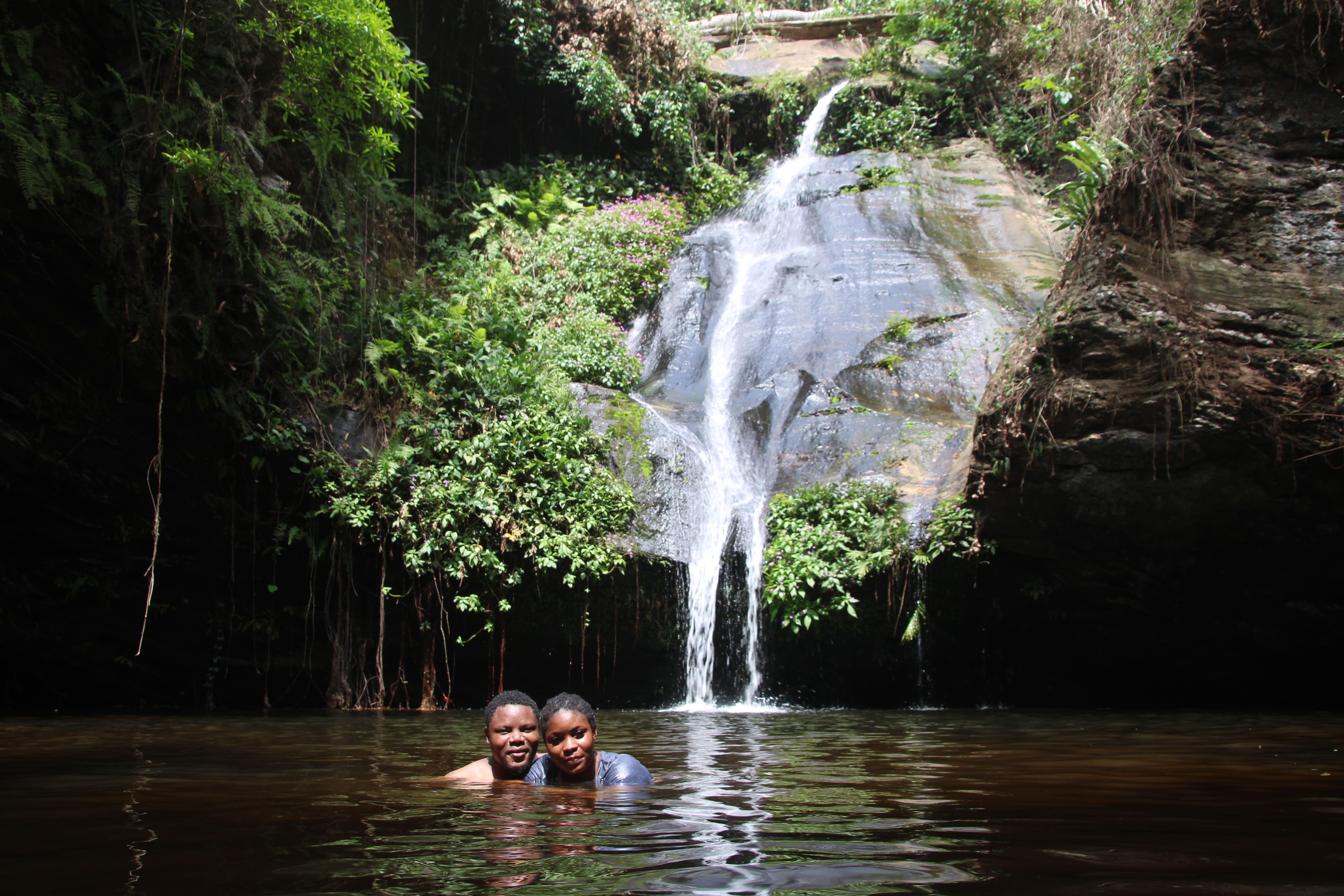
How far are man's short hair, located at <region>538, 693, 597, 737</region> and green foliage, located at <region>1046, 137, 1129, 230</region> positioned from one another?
7546 mm

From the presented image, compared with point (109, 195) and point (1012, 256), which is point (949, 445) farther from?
point (109, 195)

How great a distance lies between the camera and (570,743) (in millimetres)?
3793

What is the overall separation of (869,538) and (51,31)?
28.8 ft

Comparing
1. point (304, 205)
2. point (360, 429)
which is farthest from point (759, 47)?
point (360, 429)

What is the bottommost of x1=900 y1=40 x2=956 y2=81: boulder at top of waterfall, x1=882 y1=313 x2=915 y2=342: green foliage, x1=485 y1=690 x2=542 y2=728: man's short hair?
x1=485 y1=690 x2=542 y2=728: man's short hair

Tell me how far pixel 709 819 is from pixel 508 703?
1362 millimetres

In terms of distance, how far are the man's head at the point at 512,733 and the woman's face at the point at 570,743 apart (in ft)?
0.34

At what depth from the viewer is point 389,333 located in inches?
431

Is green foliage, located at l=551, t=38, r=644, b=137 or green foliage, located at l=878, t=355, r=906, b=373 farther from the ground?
green foliage, located at l=551, t=38, r=644, b=137

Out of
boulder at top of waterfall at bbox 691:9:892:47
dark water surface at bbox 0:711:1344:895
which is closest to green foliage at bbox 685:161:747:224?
boulder at top of waterfall at bbox 691:9:892:47

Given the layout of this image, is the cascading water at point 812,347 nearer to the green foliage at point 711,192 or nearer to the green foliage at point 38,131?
the green foliage at point 711,192

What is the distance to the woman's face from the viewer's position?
12.5 feet

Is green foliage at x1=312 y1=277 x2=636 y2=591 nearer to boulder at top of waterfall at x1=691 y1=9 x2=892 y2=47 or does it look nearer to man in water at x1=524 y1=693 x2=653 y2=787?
man in water at x1=524 y1=693 x2=653 y2=787

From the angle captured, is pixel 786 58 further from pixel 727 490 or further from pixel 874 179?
Result: pixel 727 490
